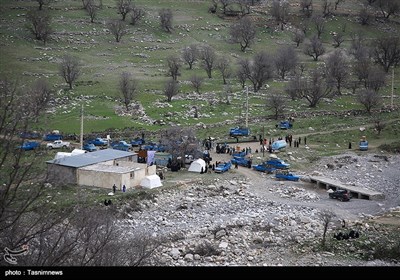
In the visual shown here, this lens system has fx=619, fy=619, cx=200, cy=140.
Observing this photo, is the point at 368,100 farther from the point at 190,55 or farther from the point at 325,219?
the point at 325,219

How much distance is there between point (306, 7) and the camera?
304 feet

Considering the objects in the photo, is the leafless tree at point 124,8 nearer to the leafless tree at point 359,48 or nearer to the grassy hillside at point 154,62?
the grassy hillside at point 154,62

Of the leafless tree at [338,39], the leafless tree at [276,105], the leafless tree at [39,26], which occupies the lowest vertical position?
the leafless tree at [276,105]

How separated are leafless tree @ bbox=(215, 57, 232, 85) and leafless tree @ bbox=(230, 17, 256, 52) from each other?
930cm

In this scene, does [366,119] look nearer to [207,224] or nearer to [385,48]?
[385,48]

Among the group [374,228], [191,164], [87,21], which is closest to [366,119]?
[191,164]

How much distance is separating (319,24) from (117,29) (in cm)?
2853

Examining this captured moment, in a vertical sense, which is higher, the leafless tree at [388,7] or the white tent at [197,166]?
the leafless tree at [388,7]

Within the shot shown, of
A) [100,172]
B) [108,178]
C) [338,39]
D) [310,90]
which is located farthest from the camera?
[338,39]

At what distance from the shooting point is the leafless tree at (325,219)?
24.9 m

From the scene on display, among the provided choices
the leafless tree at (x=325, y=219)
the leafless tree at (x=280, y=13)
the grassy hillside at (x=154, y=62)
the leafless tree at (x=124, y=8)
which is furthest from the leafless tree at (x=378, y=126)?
the leafless tree at (x=124, y=8)

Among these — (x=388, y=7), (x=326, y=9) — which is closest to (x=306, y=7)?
(x=326, y=9)

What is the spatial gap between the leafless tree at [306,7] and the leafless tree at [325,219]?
216ft

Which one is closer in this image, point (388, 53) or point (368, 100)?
point (368, 100)
